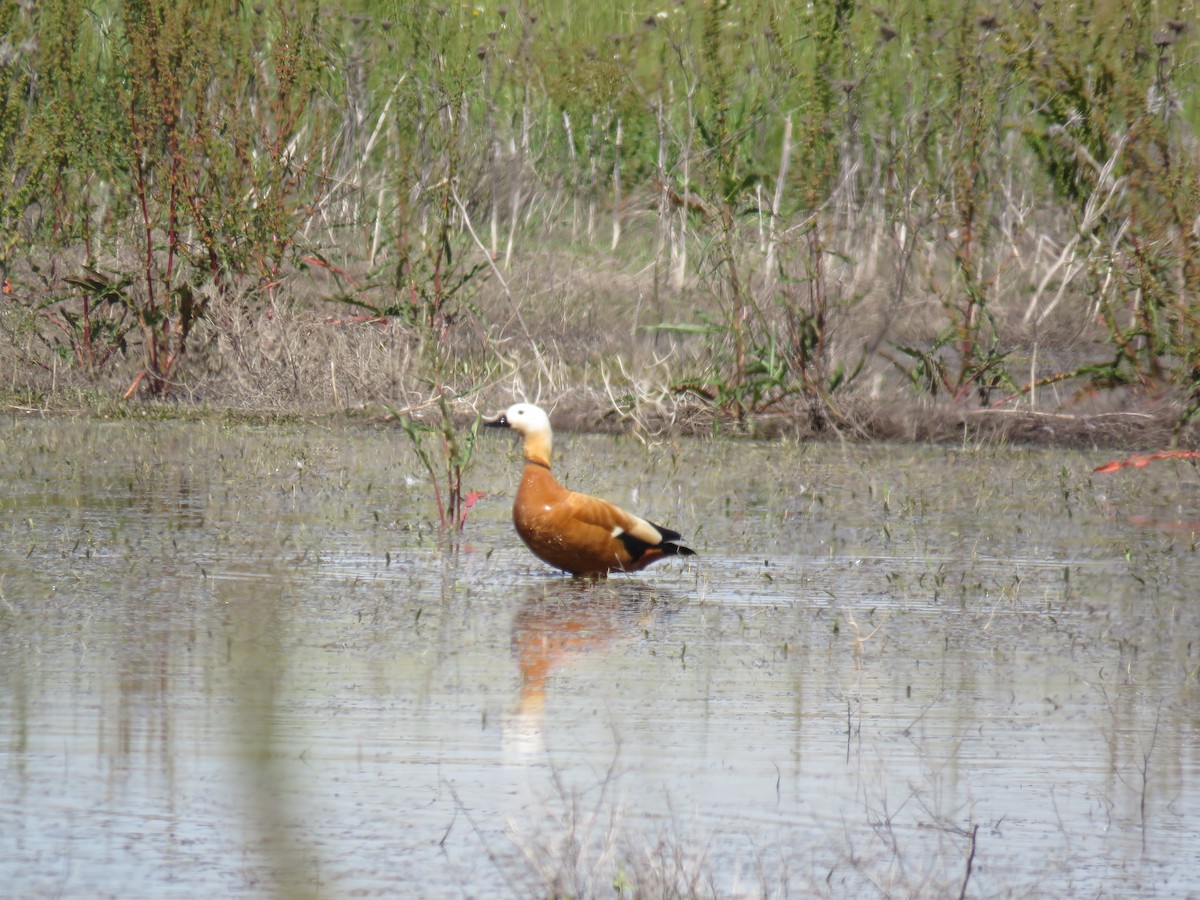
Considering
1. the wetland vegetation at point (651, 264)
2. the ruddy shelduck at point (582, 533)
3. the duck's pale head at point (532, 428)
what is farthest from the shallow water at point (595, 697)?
the wetland vegetation at point (651, 264)

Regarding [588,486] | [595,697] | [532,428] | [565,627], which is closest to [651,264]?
[588,486]

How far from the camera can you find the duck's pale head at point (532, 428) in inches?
346

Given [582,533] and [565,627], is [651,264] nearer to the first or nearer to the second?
[582,533]

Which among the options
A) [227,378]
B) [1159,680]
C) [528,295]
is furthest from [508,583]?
[528,295]

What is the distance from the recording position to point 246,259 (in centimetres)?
1544

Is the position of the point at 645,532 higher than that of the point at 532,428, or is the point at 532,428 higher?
the point at 532,428

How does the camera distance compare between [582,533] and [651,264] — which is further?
[651,264]

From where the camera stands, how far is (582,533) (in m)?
8.33

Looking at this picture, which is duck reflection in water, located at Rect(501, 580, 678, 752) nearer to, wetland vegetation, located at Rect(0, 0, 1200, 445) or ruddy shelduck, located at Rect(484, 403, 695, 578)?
ruddy shelduck, located at Rect(484, 403, 695, 578)

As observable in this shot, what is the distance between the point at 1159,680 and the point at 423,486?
563 centimetres

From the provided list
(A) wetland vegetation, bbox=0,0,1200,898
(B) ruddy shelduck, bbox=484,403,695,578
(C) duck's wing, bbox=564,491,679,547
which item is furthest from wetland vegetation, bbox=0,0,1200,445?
(C) duck's wing, bbox=564,491,679,547

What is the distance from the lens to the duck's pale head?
8789mm

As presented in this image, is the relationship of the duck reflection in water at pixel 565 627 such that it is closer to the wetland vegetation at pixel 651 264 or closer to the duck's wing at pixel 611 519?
the duck's wing at pixel 611 519

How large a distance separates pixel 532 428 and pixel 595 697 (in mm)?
2728
